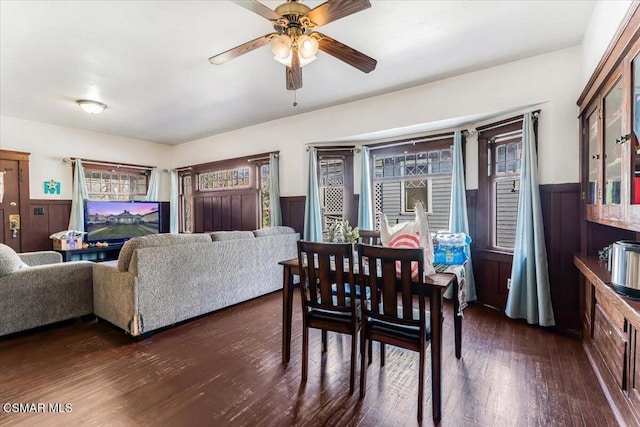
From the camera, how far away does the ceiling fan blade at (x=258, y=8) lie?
1708mm

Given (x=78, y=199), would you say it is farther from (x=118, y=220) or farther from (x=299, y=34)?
(x=299, y=34)

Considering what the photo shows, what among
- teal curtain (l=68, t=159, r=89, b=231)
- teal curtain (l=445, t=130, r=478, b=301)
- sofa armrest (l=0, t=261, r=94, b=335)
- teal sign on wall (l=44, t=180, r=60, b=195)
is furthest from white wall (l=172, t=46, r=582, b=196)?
teal sign on wall (l=44, t=180, r=60, b=195)

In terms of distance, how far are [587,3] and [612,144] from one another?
3.84 ft

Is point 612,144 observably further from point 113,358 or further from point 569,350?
point 113,358

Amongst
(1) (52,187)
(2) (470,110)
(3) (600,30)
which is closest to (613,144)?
(3) (600,30)

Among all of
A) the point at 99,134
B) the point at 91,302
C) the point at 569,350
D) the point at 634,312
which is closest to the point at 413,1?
the point at 634,312

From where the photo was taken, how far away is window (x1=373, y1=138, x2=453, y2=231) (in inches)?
161

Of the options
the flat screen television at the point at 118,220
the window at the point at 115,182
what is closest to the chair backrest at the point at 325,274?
the flat screen television at the point at 118,220

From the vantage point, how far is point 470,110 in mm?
3441

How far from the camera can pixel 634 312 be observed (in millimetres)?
1421

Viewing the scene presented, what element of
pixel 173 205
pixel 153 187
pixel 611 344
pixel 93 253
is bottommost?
pixel 611 344

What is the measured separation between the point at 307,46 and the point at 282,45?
6.7 inches

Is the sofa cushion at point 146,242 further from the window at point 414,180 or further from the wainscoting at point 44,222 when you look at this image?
the wainscoting at point 44,222

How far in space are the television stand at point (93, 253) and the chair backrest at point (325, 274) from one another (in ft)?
16.5
